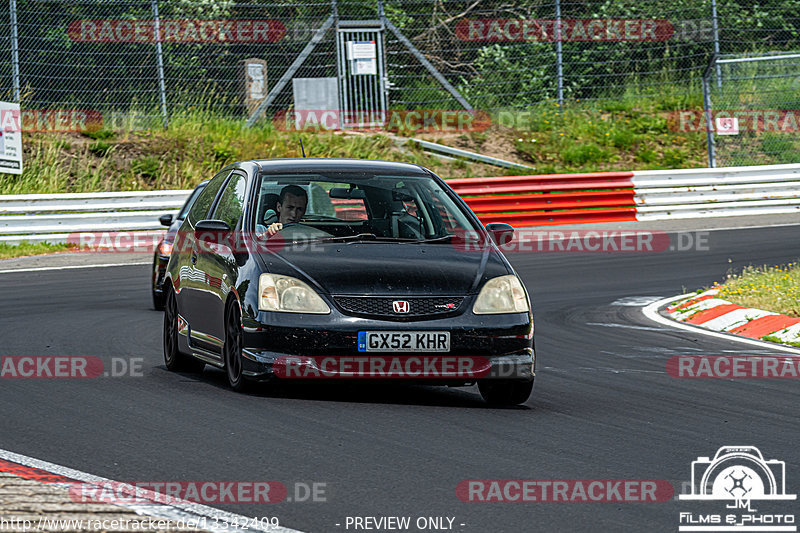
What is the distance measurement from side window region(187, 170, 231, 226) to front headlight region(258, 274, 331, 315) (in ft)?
6.53

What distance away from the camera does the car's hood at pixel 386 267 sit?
7887 millimetres

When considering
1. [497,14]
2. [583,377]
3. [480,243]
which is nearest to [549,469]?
[480,243]

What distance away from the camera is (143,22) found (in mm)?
25609

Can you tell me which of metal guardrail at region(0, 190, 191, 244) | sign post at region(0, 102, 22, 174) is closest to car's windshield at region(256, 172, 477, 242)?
metal guardrail at region(0, 190, 191, 244)

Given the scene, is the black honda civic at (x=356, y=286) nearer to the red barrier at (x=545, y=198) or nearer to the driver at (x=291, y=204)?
the driver at (x=291, y=204)

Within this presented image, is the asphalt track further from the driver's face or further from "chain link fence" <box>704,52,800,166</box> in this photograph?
"chain link fence" <box>704,52,800,166</box>

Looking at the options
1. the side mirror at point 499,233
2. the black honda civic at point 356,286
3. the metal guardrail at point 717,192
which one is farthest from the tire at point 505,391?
the metal guardrail at point 717,192

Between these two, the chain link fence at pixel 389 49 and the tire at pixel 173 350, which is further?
the chain link fence at pixel 389 49

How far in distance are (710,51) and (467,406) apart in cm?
2258

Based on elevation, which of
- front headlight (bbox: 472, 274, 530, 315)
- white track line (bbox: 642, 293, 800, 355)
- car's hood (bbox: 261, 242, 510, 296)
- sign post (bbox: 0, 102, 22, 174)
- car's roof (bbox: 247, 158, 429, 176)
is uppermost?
sign post (bbox: 0, 102, 22, 174)

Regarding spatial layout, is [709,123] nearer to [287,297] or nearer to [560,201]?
[560,201]

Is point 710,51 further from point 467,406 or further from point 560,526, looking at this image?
point 560,526

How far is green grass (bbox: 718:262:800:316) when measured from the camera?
12.5m

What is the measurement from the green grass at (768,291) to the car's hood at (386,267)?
5.07 metres
